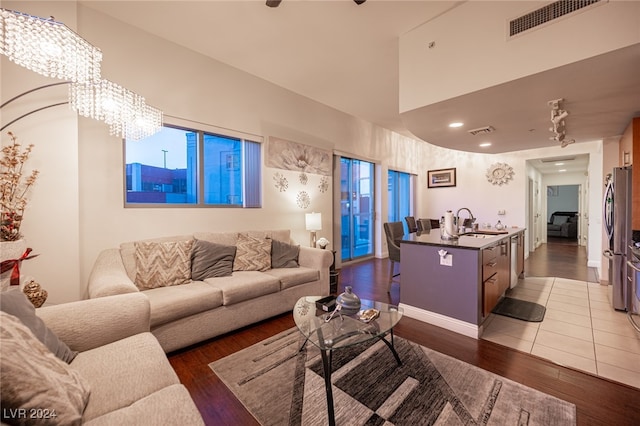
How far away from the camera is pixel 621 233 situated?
9.59 ft

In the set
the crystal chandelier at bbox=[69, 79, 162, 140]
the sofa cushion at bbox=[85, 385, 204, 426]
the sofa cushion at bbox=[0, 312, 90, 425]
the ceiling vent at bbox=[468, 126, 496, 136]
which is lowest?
the sofa cushion at bbox=[85, 385, 204, 426]

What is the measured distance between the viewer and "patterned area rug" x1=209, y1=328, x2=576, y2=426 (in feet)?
4.91

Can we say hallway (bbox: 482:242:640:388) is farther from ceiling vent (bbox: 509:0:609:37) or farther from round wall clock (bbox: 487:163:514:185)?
round wall clock (bbox: 487:163:514:185)

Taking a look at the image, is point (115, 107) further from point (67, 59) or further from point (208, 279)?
point (208, 279)

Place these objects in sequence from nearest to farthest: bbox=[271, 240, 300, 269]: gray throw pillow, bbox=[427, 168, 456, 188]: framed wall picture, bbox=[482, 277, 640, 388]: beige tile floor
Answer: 1. bbox=[482, 277, 640, 388]: beige tile floor
2. bbox=[271, 240, 300, 269]: gray throw pillow
3. bbox=[427, 168, 456, 188]: framed wall picture

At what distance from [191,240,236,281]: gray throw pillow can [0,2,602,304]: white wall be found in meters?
0.46

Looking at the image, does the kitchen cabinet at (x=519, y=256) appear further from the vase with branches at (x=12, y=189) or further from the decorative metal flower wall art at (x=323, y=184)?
the vase with branches at (x=12, y=189)

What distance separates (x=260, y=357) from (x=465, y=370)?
1.58m

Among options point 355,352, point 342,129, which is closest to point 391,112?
point 342,129

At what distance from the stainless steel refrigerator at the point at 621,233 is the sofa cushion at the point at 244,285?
3.89m

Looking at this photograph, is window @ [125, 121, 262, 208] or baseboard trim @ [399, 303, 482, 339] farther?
window @ [125, 121, 262, 208]

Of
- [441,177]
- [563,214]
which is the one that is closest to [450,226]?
[441,177]

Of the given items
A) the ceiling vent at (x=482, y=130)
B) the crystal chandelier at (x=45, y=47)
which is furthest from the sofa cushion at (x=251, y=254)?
the ceiling vent at (x=482, y=130)

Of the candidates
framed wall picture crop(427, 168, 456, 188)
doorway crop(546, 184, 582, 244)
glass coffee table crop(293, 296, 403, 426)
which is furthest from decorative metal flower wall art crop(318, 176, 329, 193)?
doorway crop(546, 184, 582, 244)
